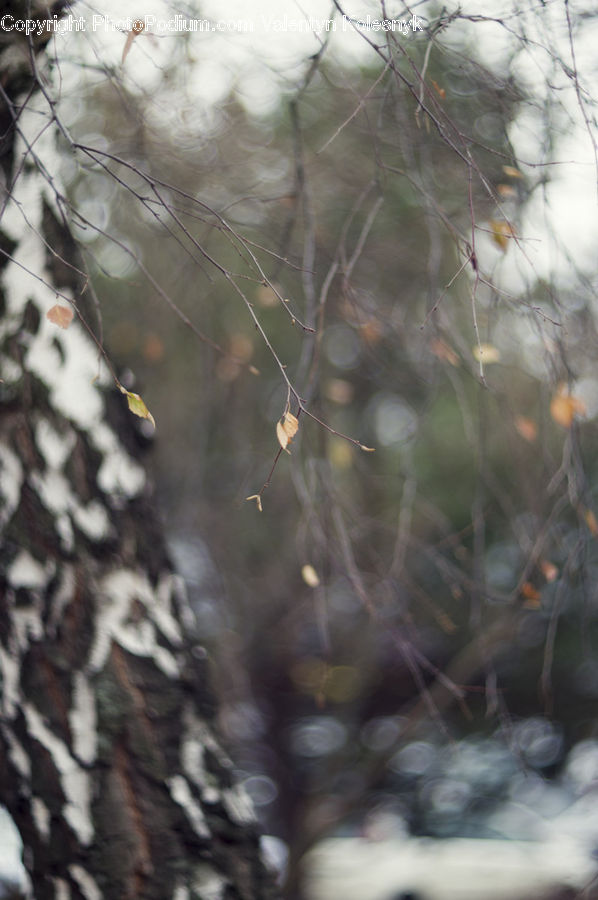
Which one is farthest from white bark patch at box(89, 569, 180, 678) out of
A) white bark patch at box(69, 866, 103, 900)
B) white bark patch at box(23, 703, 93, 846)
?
white bark patch at box(69, 866, 103, 900)

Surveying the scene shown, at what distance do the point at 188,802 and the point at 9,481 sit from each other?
0.58 m

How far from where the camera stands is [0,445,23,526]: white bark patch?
1.23 metres

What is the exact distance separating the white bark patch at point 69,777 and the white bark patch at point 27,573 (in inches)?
7.2

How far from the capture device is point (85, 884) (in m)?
1.18

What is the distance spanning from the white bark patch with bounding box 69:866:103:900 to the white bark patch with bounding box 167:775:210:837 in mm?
162

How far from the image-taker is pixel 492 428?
3367 mm

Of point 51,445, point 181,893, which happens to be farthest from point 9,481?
point 181,893

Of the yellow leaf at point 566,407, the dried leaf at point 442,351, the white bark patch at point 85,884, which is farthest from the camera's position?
the dried leaf at point 442,351

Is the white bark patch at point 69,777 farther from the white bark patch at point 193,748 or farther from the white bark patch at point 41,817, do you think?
the white bark patch at point 193,748

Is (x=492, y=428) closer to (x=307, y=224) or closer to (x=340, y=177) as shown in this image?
(x=340, y=177)

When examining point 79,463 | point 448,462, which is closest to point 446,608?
point 448,462

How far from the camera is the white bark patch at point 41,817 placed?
1.20 meters

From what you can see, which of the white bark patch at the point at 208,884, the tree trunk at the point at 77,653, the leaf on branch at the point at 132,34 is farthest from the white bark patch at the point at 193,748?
the leaf on branch at the point at 132,34

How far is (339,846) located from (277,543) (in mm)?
1492
